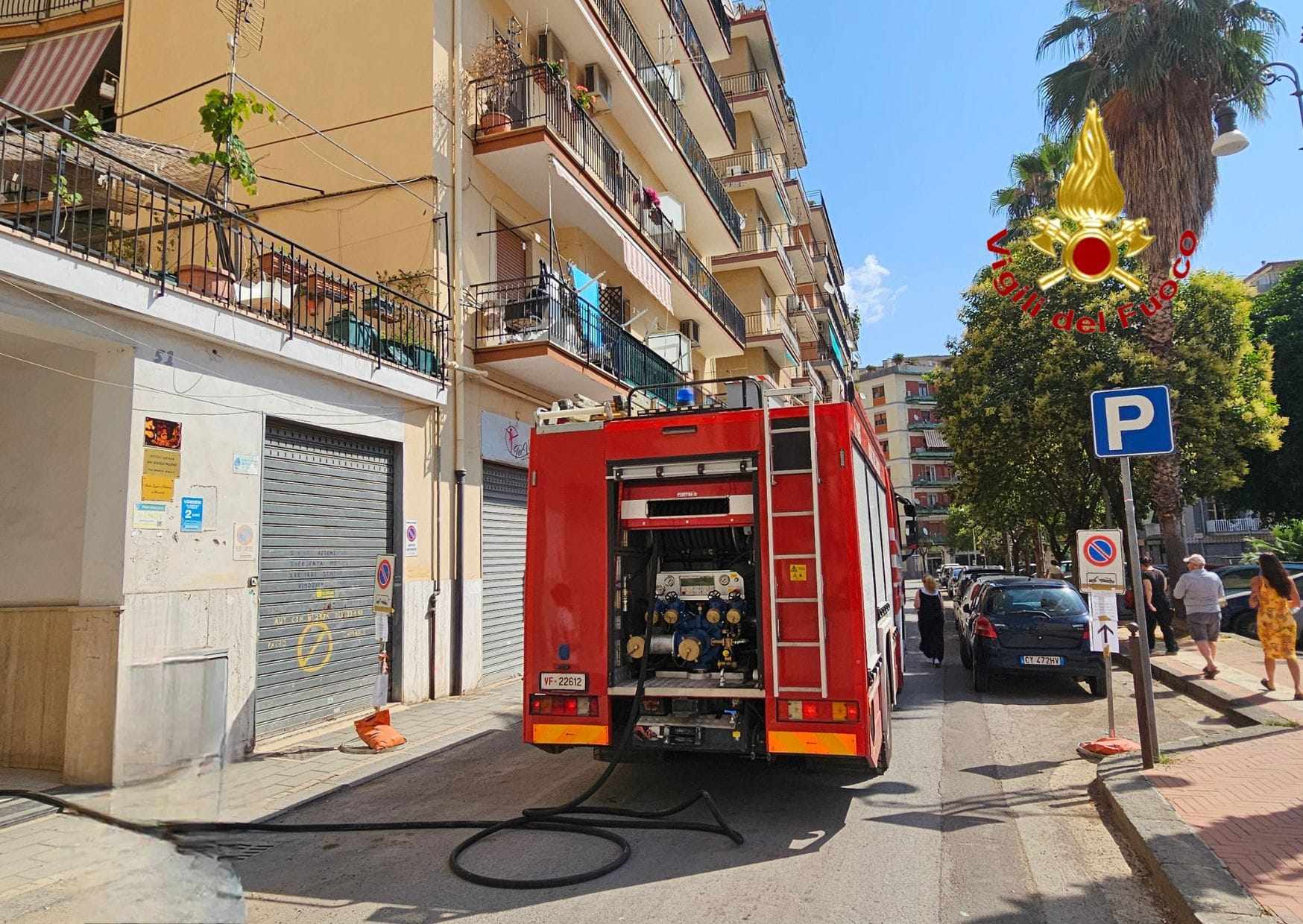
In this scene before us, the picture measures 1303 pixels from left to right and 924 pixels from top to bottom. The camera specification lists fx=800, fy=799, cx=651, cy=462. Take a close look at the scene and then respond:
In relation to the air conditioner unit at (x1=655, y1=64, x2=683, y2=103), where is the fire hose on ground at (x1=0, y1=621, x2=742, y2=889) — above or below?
below

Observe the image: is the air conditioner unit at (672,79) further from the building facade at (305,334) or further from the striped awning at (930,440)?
the striped awning at (930,440)

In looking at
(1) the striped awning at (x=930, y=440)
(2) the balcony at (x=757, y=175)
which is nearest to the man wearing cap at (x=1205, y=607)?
(2) the balcony at (x=757, y=175)

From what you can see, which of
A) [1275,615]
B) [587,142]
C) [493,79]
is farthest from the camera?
[587,142]

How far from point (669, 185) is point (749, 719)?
1837cm

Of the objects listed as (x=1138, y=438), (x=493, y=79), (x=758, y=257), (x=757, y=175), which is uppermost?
(x=757, y=175)

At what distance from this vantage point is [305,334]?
893 centimetres

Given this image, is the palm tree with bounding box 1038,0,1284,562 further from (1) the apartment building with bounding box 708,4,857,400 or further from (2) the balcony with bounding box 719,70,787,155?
(2) the balcony with bounding box 719,70,787,155

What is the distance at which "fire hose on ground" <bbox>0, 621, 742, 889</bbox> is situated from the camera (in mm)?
4965

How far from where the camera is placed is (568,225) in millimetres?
15273

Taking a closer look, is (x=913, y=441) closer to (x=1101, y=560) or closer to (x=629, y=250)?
(x=629, y=250)

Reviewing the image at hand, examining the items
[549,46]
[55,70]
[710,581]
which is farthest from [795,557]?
[55,70]

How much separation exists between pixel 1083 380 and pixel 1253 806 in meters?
14.5

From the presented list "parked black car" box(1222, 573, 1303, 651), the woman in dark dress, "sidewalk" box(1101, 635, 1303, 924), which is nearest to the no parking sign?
"sidewalk" box(1101, 635, 1303, 924)

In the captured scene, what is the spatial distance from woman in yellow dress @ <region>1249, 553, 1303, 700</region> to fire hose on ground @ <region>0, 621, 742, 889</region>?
7.44m
